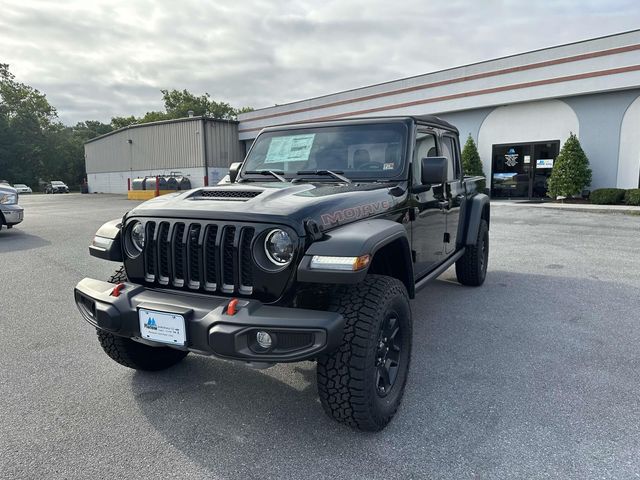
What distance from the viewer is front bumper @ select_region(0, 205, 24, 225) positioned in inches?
389

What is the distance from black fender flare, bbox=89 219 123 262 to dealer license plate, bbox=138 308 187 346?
0.63m

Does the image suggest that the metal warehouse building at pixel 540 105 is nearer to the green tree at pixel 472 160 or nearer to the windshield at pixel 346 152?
the green tree at pixel 472 160

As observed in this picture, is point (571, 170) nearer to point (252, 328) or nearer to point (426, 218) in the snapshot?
point (426, 218)

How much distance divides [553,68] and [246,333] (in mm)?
18196

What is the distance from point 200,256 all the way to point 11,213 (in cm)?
977

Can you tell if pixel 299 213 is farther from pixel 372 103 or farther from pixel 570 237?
pixel 372 103

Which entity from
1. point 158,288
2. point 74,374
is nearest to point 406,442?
point 158,288

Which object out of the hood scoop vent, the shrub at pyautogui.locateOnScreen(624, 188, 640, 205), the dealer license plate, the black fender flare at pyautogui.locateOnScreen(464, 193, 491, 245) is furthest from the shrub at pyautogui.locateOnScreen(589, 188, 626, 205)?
the dealer license plate

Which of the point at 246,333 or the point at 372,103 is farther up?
the point at 372,103

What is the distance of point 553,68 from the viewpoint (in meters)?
16.5

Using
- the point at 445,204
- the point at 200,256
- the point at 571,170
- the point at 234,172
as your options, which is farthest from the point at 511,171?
the point at 200,256

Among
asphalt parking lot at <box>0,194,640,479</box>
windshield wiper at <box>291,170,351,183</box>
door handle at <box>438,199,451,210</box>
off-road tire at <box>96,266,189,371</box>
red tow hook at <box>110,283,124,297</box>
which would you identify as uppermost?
windshield wiper at <box>291,170,351,183</box>

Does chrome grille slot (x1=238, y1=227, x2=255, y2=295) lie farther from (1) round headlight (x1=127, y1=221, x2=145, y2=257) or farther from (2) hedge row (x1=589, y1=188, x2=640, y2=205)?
(2) hedge row (x1=589, y1=188, x2=640, y2=205)

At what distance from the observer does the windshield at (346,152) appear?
346 centimetres
